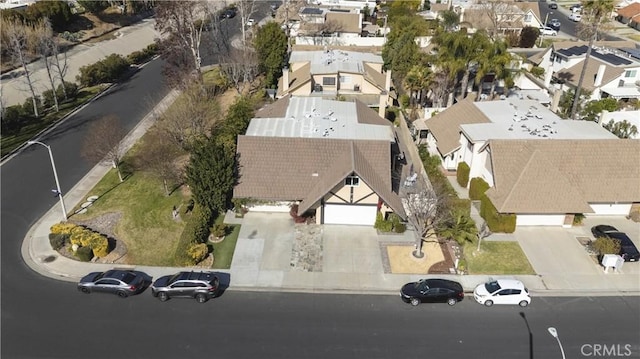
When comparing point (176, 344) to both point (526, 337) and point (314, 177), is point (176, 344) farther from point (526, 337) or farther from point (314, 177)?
point (526, 337)

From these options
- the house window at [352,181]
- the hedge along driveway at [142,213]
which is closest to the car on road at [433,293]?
the house window at [352,181]

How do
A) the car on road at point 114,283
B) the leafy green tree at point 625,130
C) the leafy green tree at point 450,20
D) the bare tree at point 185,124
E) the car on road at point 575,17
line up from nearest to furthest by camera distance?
1. the car on road at point 114,283
2. the bare tree at point 185,124
3. the leafy green tree at point 625,130
4. the leafy green tree at point 450,20
5. the car on road at point 575,17

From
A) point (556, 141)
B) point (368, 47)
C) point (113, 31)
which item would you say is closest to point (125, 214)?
point (556, 141)

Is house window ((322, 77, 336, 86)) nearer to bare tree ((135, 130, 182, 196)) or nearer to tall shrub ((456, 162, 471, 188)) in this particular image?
bare tree ((135, 130, 182, 196))

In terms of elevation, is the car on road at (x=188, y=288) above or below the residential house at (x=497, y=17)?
below

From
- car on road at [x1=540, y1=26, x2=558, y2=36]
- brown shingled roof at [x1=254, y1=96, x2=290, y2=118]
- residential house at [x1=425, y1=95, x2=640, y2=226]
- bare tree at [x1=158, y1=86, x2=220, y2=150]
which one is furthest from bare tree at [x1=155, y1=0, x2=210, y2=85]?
car on road at [x1=540, y1=26, x2=558, y2=36]

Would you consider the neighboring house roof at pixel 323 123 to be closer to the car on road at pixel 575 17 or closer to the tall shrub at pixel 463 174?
the tall shrub at pixel 463 174

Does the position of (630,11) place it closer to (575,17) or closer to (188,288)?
(575,17)
